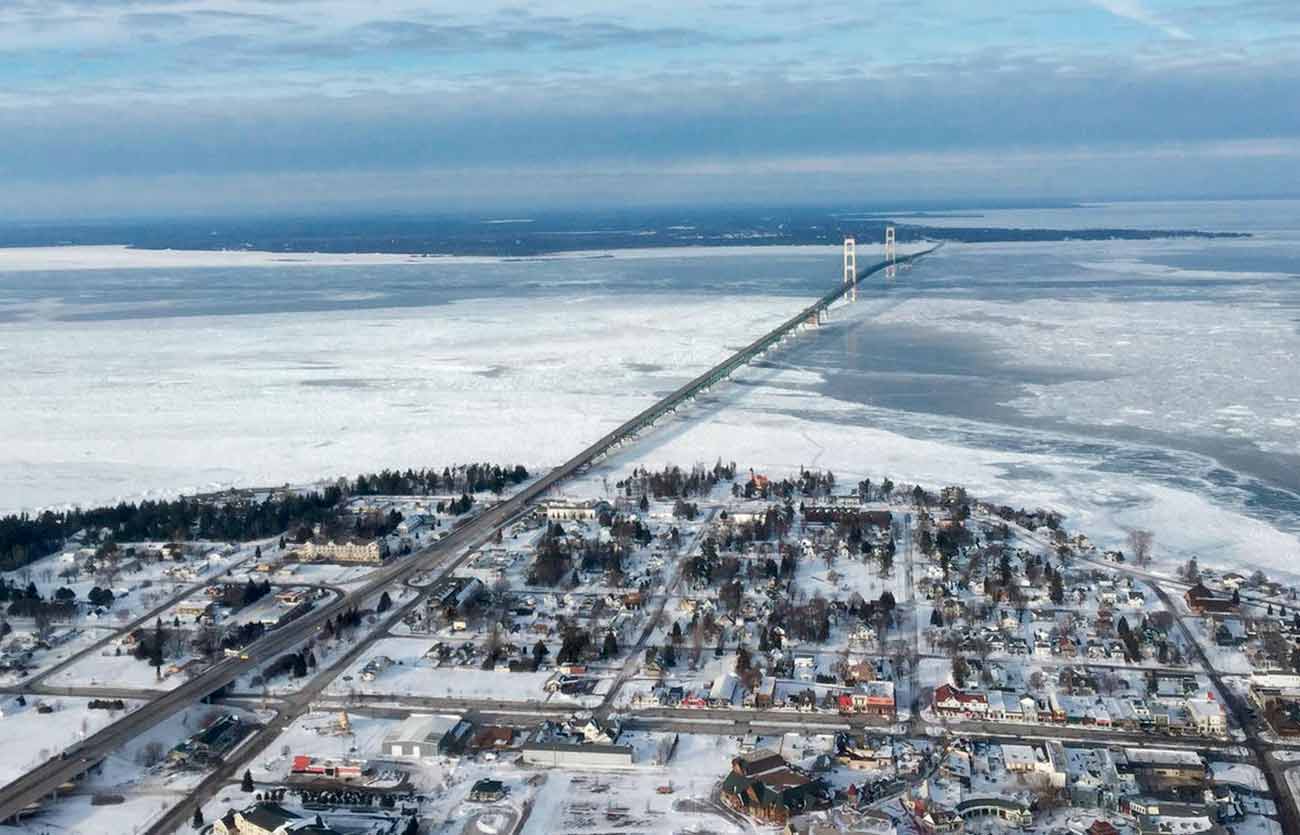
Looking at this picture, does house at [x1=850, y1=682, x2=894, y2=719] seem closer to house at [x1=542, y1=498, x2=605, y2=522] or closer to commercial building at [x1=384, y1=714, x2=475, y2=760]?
commercial building at [x1=384, y1=714, x2=475, y2=760]

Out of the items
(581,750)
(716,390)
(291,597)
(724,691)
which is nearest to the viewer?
(581,750)

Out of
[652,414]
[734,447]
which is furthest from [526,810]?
[652,414]

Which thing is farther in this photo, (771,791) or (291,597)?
(291,597)

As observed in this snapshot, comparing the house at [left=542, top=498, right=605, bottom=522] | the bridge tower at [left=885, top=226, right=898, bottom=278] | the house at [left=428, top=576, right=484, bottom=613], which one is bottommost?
the house at [left=428, top=576, right=484, bottom=613]

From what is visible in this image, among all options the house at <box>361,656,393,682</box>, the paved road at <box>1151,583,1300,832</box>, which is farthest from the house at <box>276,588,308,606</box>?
the paved road at <box>1151,583,1300,832</box>

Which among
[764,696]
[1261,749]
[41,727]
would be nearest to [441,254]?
[41,727]

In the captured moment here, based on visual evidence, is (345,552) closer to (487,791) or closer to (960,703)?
(487,791)
